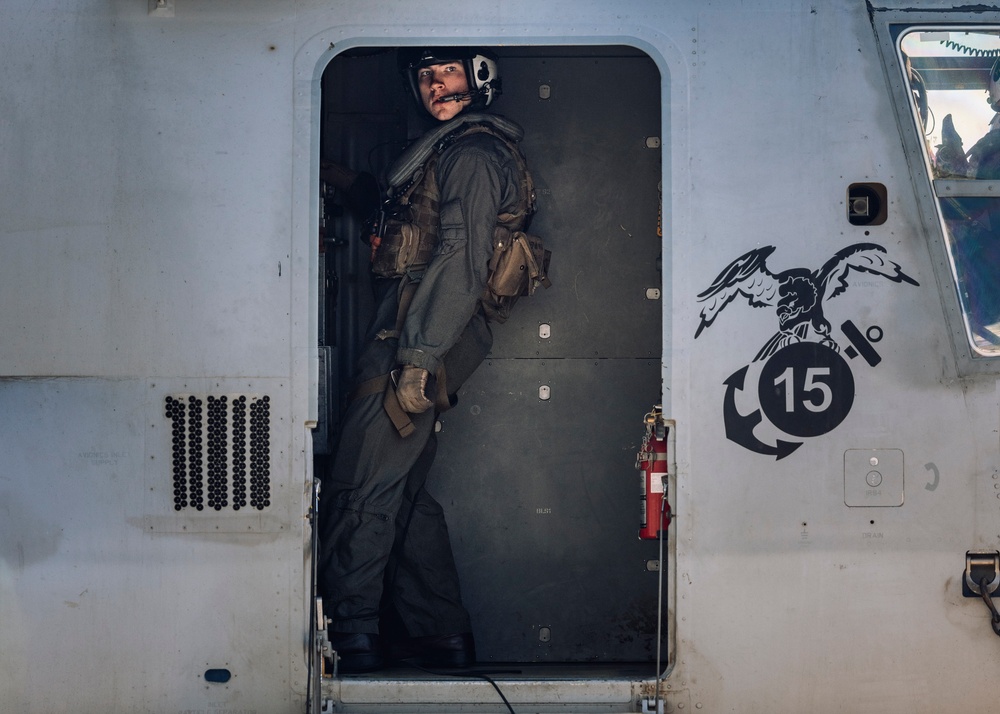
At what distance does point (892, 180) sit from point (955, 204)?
0.23 metres

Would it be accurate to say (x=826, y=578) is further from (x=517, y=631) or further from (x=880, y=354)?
(x=517, y=631)

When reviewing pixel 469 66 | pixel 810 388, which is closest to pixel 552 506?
pixel 810 388

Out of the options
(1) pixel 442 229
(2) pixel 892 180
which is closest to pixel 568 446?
(1) pixel 442 229

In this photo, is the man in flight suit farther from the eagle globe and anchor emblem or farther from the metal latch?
the metal latch

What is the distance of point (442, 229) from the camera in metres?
3.69

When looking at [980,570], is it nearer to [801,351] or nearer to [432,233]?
[801,351]

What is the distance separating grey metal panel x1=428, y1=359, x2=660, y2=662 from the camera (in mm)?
4199

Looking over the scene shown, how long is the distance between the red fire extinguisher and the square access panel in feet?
1.90

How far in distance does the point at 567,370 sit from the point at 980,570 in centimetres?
175

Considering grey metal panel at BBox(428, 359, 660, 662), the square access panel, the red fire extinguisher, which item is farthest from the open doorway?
the square access panel

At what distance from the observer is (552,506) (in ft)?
14.0

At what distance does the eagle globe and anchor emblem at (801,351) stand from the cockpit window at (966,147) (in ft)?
0.93

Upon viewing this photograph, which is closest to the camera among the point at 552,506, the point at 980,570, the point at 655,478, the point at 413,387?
the point at 980,570

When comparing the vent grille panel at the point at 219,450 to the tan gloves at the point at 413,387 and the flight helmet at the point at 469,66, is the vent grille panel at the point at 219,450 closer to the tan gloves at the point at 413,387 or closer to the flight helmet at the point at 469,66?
the tan gloves at the point at 413,387
